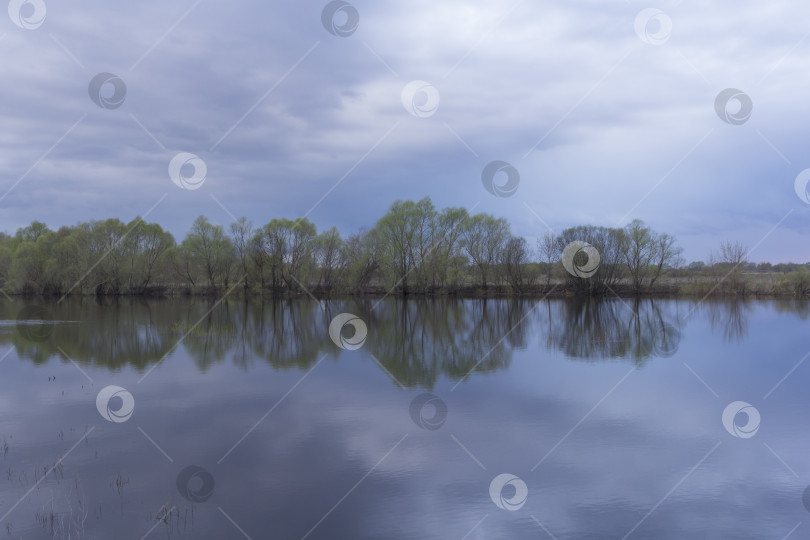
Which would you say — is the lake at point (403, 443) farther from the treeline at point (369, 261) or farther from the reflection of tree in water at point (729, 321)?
the treeline at point (369, 261)

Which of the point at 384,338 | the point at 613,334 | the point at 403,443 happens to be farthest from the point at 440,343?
the point at 403,443

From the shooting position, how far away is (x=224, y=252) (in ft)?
226

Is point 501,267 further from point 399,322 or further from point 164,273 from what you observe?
point 164,273

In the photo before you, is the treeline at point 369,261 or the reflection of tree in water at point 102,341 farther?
the treeline at point 369,261

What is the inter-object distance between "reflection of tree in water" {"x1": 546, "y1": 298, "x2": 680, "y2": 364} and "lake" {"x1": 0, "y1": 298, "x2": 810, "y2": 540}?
44 cm

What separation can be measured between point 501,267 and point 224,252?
34.1m

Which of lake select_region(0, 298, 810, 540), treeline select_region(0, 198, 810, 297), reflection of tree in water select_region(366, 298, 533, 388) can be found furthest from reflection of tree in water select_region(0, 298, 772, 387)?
treeline select_region(0, 198, 810, 297)

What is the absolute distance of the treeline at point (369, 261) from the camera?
63281 mm

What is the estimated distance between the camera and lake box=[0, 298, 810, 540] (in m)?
6.78

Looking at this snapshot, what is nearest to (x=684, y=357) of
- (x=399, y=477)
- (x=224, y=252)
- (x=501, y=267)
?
(x=399, y=477)

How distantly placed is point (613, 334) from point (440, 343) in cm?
876

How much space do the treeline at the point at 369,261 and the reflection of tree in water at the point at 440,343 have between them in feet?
95.8

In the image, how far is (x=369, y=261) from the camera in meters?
65.9

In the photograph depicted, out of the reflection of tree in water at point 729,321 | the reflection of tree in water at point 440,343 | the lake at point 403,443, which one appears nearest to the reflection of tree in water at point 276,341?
the reflection of tree in water at point 440,343
